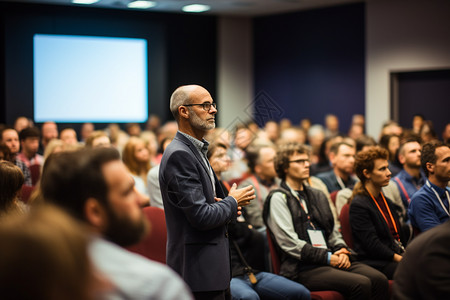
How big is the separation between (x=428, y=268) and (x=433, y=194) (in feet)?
6.65

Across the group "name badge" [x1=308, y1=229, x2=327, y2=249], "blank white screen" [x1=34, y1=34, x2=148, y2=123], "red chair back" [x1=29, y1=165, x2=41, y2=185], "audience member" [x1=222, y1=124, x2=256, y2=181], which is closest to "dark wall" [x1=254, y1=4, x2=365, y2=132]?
"blank white screen" [x1=34, y1=34, x2=148, y2=123]

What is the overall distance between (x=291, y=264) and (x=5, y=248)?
2.72 metres

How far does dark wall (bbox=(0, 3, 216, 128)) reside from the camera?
10.4 m

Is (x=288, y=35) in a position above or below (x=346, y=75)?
above

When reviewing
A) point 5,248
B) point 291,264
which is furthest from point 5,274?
point 291,264

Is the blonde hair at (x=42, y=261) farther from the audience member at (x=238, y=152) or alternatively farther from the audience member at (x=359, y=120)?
the audience member at (x=359, y=120)

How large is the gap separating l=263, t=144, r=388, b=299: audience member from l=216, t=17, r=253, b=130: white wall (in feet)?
29.8

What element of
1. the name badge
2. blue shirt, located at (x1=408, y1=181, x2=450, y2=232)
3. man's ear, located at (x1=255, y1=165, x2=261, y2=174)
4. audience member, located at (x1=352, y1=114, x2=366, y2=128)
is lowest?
the name badge

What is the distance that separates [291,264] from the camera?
11.6 ft

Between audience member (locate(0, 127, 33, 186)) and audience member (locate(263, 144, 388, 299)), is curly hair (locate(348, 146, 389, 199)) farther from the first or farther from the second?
audience member (locate(0, 127, 33, 186))

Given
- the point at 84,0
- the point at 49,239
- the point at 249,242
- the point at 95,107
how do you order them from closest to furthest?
the point at 49,239, the point at 249,242, the point at 84,0, the point at 95,107

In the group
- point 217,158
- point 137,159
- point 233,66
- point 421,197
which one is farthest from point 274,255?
point 233,66

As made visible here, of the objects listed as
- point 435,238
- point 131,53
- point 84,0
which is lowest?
point 435,238

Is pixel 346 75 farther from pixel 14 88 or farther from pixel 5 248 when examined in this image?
pixel 5 248
